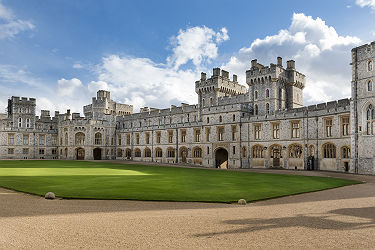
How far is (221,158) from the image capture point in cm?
4719

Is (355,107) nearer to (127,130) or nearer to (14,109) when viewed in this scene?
(127,130)

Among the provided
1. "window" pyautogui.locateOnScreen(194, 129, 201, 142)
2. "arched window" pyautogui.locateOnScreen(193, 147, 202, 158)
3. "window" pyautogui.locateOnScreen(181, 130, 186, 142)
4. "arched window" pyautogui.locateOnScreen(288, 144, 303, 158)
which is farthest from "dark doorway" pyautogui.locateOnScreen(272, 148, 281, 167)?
"window" pyautogui.locateOnScreen(181, 130, 186, 142)

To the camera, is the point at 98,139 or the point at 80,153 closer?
the point at 80,153

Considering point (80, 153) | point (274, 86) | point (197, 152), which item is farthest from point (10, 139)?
point (274, 86)

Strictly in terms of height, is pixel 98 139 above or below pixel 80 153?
above

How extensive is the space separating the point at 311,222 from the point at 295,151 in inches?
1183

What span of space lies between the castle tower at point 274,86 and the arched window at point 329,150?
9.76 metres

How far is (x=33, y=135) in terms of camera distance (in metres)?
66.6

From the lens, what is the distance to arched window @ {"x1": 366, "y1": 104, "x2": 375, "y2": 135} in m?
30.2

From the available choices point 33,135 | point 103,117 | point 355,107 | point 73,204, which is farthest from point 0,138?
point 355,107

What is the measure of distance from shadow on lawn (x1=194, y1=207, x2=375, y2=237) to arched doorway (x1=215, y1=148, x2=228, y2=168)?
116 ft

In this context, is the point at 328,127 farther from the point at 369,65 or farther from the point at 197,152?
the point at 197,152

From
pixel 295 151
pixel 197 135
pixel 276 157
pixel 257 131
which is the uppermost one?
pixel 257 131

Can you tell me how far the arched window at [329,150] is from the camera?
34875mm
